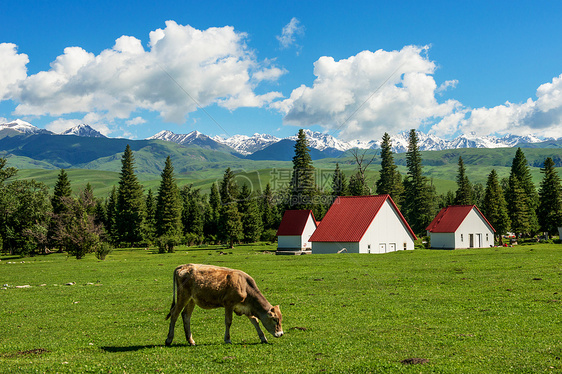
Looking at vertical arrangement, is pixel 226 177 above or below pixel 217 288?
above

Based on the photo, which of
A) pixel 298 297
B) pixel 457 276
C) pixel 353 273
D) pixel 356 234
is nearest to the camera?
pixel 298 297

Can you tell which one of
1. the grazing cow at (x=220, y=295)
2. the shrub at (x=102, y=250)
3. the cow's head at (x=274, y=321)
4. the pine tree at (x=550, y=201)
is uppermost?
the pine tree at (x=550, y=201)

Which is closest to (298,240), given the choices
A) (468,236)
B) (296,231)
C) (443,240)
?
(296,231)

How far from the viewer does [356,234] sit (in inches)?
2265

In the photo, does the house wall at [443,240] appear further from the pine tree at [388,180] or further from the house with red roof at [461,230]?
the pine tree at [388,180]

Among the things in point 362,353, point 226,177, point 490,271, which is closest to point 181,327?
point 362,353

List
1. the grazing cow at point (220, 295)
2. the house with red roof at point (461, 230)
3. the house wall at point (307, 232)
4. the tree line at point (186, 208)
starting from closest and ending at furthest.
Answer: the grazing cow at point (220, 295)
the tree line at point (186, 208)
the house with red roof at point (461, 230)
the house wall at point (307, 232)

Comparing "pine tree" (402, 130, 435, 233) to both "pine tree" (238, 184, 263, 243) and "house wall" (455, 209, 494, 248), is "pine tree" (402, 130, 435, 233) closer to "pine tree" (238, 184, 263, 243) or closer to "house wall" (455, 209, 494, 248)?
"house wall" (455, 209, 494, 248)

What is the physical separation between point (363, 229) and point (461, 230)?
81.1 feet

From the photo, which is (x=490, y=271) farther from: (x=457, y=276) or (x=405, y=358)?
(x=405, y=358)

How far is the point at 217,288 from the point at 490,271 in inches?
957

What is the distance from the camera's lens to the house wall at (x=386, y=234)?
57.9 meters

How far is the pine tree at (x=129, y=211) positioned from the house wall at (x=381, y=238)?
57677mm

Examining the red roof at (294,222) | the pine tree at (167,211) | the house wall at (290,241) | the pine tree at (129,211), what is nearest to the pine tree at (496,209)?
the red roof at (294,222)
